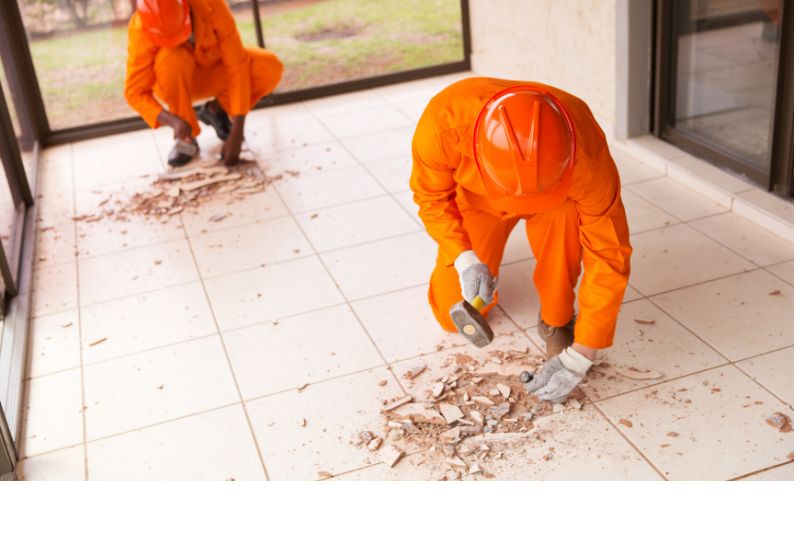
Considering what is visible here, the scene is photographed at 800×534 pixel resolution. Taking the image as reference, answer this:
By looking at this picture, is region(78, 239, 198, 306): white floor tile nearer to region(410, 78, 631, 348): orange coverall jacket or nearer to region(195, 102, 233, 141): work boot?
region(195, 102, 233, 141): work boot

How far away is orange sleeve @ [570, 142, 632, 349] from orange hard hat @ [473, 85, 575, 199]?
0.64 feet

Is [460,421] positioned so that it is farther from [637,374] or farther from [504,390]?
[637,374]

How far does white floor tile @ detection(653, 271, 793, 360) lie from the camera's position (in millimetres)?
2551

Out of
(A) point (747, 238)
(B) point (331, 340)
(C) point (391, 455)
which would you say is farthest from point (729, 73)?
(C) point (391, 455)

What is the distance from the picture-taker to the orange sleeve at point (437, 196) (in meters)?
2.38

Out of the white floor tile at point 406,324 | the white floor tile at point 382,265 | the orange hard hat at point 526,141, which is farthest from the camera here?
the white floor tile at point 382,265

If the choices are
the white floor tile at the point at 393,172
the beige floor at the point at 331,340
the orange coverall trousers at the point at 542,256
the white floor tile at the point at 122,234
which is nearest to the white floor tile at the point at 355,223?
the beige floor at the point at 331,340

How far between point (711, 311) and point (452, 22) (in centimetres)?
355

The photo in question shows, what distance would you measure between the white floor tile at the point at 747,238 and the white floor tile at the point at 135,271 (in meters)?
2.05

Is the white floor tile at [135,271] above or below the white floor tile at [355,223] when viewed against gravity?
below

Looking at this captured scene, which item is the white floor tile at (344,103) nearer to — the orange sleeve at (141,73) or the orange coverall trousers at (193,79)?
the orange coverall trousers at (193,79)

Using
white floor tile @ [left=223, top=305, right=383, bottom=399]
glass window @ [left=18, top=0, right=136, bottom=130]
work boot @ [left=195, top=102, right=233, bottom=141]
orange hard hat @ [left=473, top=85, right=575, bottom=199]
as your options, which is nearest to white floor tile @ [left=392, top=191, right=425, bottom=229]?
white floor tile @ [left=223, top=305, right=383, bottom=399]

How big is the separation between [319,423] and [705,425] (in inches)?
41.8

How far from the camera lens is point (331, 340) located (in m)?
2.81
